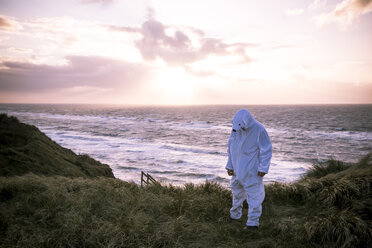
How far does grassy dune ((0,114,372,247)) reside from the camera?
3.38 m

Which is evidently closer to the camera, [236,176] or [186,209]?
[236,176]

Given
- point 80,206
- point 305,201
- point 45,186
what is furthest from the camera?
point 305,201

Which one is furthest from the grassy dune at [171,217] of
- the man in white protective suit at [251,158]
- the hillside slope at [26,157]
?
the hillside slope at [26,157]

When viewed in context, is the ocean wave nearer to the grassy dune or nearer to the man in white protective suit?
the grassy dune

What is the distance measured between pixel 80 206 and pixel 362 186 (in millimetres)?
5182

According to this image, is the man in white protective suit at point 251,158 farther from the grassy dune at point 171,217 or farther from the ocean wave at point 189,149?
the ocean wave at point 189,149

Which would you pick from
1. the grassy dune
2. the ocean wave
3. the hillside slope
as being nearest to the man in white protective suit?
the grassy dune

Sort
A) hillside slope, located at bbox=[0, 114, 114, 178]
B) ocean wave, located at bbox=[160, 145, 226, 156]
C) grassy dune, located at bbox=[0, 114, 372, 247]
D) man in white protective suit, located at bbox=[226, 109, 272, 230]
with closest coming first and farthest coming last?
grassy dune, located at bbox=[0, 114, 372, 247]
man in white protective suit, located at bbox=[226, 109, 272, 230]
hillside slope, located at bbox=[0, 114, 114, 178]
ocean wave, located at bbox=[160, 145, 226, 156]

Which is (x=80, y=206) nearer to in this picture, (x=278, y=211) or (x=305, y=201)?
(x=278, y=211)

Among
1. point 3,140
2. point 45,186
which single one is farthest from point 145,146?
point 45,186

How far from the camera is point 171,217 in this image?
4203mm

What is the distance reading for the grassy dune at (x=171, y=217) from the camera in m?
3.38

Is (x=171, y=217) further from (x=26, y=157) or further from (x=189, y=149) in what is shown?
(x=189, y=149)

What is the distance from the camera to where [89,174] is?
32.1 feet
